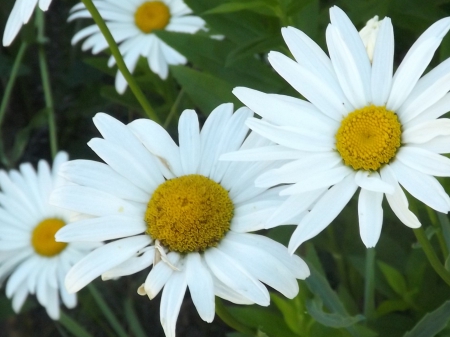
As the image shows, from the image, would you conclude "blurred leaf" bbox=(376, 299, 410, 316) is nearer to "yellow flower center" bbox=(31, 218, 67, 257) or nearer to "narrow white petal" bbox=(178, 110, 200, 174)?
"narrow white petal" bbox=(178, 110, 200, 174)

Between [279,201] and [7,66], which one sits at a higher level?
[7,66]

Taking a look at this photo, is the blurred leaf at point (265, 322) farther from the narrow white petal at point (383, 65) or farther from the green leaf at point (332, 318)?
the narrow white petal at point (383, 65)

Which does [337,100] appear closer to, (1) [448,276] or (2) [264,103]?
(2) [264,103]

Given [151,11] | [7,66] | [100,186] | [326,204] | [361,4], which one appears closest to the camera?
[326,204]

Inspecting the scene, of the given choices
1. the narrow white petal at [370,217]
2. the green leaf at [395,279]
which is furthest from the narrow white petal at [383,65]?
the green leaf at [395,279]

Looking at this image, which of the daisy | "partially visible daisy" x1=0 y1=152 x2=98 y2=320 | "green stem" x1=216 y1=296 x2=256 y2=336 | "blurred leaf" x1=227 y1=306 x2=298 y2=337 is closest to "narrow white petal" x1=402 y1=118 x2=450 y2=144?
the daisy

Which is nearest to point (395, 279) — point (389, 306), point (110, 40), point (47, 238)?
point (389, 306)

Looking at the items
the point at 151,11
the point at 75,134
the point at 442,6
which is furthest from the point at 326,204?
the point at 75,134
